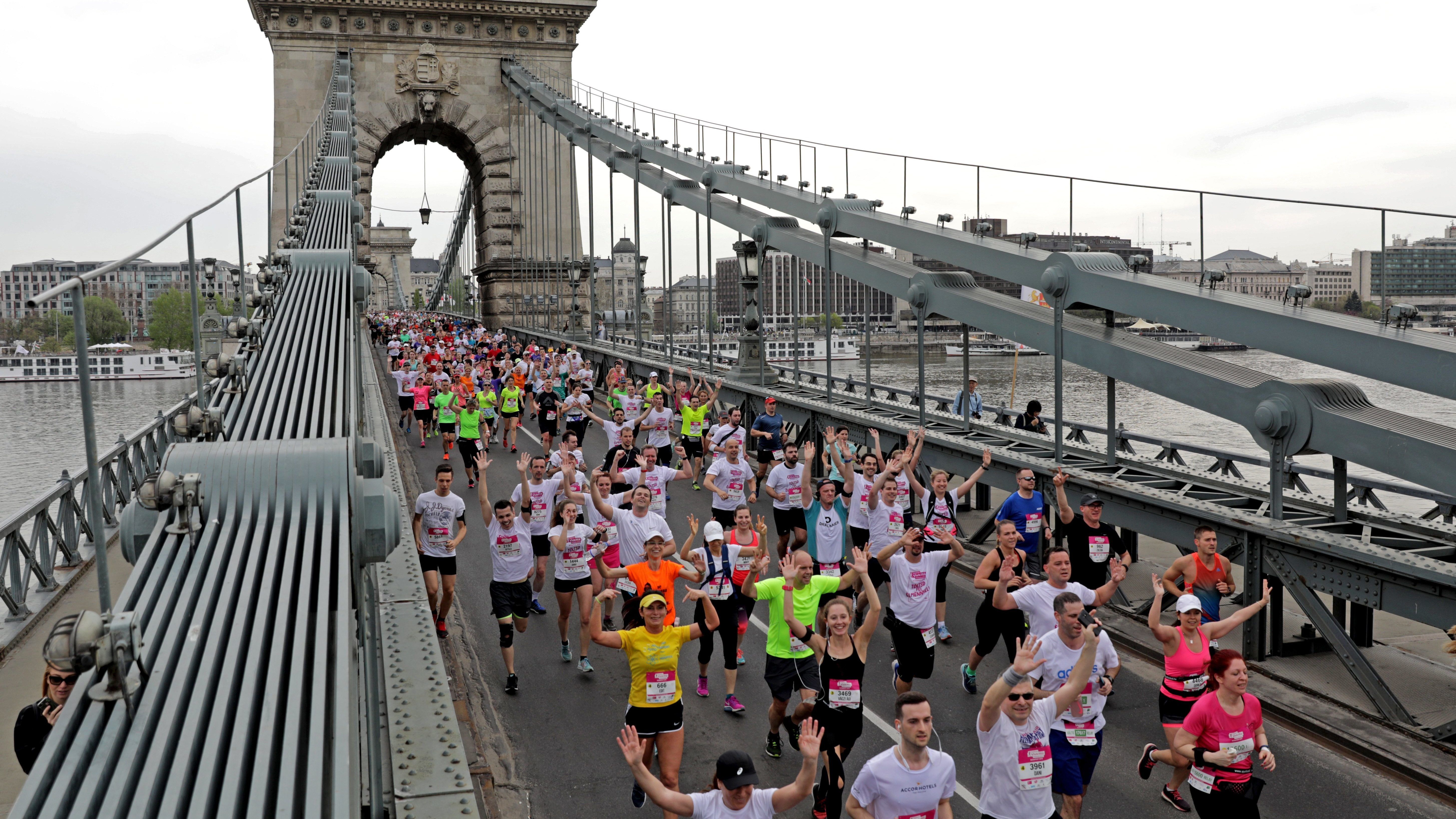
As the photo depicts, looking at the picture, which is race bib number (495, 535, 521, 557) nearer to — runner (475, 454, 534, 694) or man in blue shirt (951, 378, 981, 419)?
runner (475, 454, 534, 694)

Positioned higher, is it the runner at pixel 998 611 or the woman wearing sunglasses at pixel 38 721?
the woman wearing sunglasses at pixel 38 721

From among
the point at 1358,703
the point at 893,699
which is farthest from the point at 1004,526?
Result: the point at 1358,703

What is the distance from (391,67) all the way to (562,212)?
27.2ft

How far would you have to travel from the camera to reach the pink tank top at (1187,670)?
7023 millimetres

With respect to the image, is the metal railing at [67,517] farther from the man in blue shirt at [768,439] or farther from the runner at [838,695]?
the man in blue shirt at [768,439]

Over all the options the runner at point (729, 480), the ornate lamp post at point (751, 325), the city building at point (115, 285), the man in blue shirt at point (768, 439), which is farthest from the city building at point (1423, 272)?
the ornate lamp post at point (751, 325)

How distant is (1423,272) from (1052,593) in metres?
4.70

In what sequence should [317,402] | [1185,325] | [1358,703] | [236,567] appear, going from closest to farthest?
[236,567] < [317,402] < [1358,703] < [1185,325]

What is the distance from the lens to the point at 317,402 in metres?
5.65

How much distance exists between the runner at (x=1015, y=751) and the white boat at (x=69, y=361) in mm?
4191

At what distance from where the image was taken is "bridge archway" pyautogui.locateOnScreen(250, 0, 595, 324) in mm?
40438

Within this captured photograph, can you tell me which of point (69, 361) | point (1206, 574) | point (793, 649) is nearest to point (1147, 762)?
point (1206, 574)

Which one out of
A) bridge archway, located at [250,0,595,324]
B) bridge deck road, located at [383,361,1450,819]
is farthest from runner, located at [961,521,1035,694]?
bridge archway, located at [250,0,595,324]

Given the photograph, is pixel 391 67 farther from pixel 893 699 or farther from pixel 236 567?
pixel 236 567
